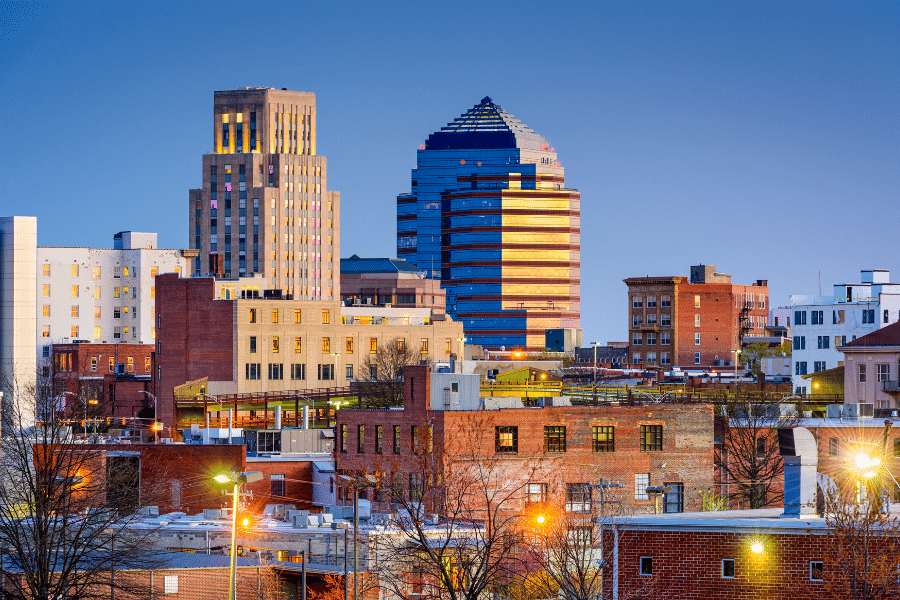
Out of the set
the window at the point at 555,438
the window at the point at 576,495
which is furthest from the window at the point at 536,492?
the window at the point at 555,438

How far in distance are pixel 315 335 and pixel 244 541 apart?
4400 inches

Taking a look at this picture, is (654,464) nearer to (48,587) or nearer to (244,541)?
(244,541)

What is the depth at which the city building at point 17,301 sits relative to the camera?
160875mm

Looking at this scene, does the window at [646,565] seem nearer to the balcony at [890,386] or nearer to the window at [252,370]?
the balcony at [890,386]

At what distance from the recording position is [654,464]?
329 ft

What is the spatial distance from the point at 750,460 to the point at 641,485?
889cm

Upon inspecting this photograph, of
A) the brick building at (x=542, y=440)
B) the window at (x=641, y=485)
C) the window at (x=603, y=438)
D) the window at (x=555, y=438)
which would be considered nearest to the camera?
the brick building at (x=542, y=440)

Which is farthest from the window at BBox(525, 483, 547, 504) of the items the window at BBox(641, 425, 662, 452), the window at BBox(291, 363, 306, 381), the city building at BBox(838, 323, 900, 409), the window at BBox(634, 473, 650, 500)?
the window at BBox(291, 363, 306, 381)

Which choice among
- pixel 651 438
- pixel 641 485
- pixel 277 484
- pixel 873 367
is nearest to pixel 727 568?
pixel 641 485

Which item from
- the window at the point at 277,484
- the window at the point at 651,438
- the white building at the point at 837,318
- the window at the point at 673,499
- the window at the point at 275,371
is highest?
the white building at the point at 837,318

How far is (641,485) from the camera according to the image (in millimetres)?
99562

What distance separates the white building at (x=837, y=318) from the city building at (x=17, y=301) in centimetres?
8228

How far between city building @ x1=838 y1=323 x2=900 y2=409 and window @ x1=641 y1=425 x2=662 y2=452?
153ft

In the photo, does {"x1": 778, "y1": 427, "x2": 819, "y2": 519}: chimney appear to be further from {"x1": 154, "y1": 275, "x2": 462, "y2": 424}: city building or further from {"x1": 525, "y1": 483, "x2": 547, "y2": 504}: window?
{"x1": 154, "y1": 275, "x2": 462, "y2": 424}: city building
